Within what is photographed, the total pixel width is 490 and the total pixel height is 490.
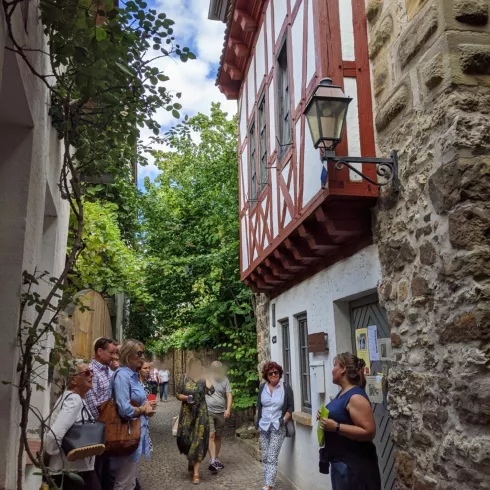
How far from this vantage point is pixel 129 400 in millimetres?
4426

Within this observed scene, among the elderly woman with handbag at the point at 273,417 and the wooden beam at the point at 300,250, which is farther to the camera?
the elderly woman with handbag at the point at 273,417

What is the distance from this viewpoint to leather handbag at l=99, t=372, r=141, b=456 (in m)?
4.29

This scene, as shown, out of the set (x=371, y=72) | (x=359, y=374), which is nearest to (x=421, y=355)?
(x=359, y=374)

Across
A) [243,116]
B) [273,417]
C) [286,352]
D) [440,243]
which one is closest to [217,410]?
[286,352]

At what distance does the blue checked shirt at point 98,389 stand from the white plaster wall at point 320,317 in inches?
87.4

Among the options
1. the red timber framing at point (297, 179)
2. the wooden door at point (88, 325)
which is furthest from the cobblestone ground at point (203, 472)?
the red timber framing at point (297, 179)

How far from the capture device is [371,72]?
451 cm

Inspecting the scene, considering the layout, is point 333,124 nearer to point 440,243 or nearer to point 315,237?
point 440,243

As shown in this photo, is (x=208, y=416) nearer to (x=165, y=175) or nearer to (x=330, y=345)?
(x=330, y=345)

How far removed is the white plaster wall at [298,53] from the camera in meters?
5.39

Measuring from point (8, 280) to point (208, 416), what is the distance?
5.76m

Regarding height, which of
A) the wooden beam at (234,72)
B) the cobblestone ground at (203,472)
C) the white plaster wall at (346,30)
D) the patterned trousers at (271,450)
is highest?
the wooden beam at (234,72)

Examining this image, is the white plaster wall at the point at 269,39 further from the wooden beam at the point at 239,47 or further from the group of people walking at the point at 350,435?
the group of people walking at the point at 350,435

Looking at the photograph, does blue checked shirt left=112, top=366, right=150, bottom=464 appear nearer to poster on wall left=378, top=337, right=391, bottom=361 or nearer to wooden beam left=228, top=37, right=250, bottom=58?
poster on wall left=378, top=337, right=391, bottom=361
